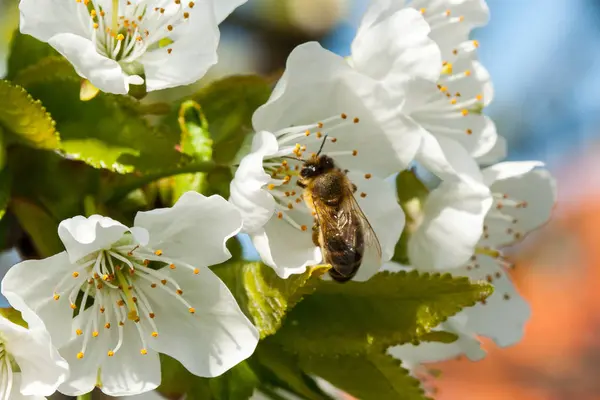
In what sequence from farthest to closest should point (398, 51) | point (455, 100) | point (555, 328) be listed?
point (555, 328) → point (455, 100) → point (398, 51)

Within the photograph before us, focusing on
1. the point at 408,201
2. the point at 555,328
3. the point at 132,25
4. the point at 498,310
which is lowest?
the point at 555,328

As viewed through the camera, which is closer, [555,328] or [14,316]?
[14,316]

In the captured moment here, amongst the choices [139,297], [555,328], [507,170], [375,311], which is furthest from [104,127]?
[555,328]

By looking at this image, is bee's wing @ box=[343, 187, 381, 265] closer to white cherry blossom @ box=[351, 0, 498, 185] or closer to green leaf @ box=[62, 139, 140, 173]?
white cherry blossom @ box=[351, 0, 498, 185]

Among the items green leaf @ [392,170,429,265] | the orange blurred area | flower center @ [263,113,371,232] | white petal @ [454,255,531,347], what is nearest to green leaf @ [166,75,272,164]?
flower center @ [263,113,371,232]

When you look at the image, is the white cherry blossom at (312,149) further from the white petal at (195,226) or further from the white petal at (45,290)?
the white petal at (45,290)

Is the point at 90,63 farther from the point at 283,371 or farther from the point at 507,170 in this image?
the point at 507,170

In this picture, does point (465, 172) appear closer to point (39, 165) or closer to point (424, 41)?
point (424, 41)
